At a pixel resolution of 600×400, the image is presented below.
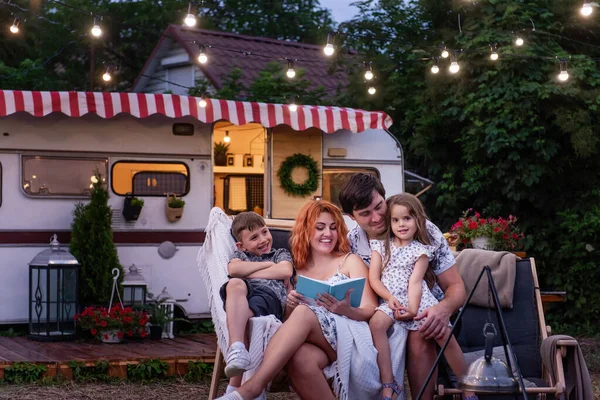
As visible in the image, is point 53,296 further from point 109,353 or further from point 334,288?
point 334,288

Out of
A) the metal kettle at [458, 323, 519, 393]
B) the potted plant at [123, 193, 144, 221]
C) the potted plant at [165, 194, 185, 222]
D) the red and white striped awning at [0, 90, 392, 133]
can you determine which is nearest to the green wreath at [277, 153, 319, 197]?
the red and white striped awning at [0, 90, 392, 133]

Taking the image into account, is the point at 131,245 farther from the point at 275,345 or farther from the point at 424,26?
the point at 424,26

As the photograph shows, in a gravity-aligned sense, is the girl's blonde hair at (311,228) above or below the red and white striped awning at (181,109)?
below

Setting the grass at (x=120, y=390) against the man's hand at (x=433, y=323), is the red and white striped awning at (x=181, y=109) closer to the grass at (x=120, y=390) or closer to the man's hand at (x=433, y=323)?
the grass at (x=120, y=390)

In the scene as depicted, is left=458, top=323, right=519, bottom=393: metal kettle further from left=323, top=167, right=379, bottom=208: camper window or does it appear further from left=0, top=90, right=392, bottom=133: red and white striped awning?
left=323, top=167, right=379, bottom=208: camper window

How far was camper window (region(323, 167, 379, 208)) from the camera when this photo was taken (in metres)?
9.71

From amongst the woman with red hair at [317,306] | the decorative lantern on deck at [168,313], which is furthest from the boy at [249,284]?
the decorative lantern on deck at [168,313]

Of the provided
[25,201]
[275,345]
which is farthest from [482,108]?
[275,345]

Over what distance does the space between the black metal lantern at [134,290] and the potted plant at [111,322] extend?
44 cm

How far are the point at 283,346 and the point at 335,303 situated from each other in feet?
1.18

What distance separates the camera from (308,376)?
14.5ft

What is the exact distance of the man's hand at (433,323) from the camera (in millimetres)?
4605

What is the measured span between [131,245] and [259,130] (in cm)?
275

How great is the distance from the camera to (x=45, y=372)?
6.80 m
